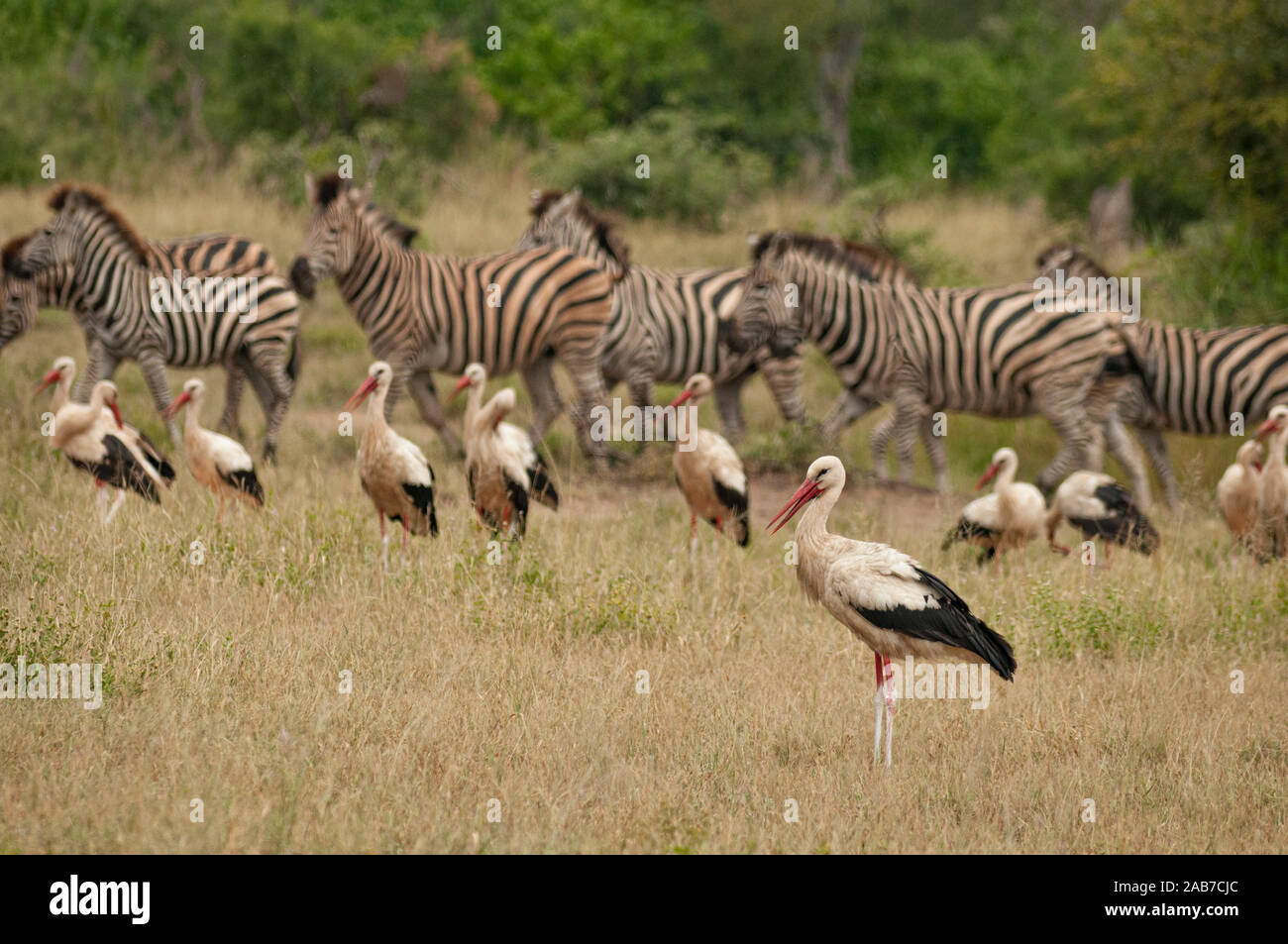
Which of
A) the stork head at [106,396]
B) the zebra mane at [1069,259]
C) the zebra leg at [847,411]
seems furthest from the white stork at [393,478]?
the zebra mane at [1069,259]

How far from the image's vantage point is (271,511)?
809 cm

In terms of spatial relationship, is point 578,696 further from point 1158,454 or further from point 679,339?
point 1158,454

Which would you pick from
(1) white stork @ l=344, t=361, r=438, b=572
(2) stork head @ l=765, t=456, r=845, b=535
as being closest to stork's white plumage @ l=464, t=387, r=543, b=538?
(1) white stork @ l=344, t=361, r=438, b=572

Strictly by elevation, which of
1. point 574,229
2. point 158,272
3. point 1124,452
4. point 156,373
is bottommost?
point 1124,452

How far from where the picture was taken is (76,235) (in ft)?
37.7

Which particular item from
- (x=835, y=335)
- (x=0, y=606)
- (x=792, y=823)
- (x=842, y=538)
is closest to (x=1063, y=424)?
(x=835, y=335)

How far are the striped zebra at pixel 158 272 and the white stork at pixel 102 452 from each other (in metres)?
2.63

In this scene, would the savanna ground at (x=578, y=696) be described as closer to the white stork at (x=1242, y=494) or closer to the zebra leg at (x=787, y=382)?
the white stork at (x=1242, y=494)

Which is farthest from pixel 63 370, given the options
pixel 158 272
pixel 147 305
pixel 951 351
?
pixel 951 351

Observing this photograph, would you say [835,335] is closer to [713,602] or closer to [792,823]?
[713,602]

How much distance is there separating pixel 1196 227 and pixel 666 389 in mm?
6732

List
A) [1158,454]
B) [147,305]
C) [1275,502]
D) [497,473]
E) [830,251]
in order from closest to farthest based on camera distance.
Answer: [497,473]
[1275,502]
[147,305]
[1158,454]
[830,251]

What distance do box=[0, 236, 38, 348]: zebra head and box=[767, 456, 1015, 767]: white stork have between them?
7.68 m

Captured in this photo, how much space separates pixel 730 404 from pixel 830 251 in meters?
1.59
